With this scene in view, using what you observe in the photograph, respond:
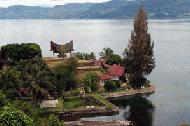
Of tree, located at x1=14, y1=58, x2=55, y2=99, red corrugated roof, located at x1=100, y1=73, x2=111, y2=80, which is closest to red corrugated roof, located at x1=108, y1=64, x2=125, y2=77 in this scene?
red corrugated roof, located at x1=100, y1=73, x2=111, y2=80

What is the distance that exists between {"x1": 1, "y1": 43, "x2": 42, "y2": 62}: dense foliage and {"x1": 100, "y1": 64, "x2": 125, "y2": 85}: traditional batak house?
56.6 ft

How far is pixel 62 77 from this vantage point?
100 meters

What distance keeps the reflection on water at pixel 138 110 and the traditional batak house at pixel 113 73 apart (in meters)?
9.44

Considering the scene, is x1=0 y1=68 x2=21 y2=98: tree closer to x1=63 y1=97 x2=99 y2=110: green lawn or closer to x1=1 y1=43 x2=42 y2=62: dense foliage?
x1=63 y1=97 x2=99 y2=110: green lawn

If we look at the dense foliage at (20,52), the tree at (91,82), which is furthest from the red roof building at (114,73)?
the dense foliage at (20,52)

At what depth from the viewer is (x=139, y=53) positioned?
110 meters

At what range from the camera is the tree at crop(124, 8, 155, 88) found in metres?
110

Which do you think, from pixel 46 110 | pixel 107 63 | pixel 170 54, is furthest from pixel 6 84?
pixel 170 54

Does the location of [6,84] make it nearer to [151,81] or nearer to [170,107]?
[170,107]

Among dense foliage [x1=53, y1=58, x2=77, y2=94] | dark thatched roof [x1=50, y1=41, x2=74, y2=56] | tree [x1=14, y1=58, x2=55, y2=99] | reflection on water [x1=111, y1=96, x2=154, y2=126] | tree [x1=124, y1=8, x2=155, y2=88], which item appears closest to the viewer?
reflection on water [x1=111, y1=96, x2=154, y2=126]

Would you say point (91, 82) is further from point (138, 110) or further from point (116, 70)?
point (138, 110)

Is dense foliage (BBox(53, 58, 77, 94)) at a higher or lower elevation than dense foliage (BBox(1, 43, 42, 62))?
lower

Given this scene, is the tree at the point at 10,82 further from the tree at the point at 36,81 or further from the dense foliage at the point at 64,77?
the dense foliage at the point at 64,77

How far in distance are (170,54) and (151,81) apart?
238 feet
